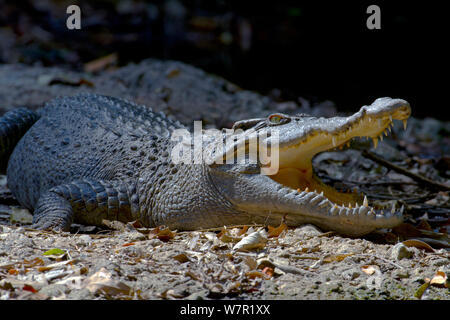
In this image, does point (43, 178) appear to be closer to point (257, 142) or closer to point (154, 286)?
point (257, 142)

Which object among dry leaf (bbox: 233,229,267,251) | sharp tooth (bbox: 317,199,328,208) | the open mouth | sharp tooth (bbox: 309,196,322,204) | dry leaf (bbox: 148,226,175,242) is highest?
the open mouth

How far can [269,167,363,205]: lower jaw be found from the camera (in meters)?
4.00

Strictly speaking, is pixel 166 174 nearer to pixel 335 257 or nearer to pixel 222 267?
pixel 222 267

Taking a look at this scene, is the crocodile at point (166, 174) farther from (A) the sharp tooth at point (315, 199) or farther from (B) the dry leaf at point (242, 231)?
(B) the dry leaf at point (242, 231)

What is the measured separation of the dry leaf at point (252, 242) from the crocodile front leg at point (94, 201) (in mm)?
1352

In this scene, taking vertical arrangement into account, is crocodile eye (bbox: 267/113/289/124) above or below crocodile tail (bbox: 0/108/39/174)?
above

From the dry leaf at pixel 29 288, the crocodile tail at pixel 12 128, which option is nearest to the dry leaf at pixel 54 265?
the dry leaf at pixel 29 288

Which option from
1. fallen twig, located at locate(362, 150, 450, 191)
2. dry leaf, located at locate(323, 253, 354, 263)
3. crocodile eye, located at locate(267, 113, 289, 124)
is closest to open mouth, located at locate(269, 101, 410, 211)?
crocodile eye, located at locate(267, 113, 289, 124)

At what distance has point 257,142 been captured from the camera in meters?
3.82

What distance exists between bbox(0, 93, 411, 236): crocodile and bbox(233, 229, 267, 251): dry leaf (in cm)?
34

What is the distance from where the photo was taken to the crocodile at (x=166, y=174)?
3523 millimetres

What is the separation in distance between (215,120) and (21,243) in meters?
4.93

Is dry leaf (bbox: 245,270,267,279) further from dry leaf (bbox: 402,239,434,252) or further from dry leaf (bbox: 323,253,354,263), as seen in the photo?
dry leaf (bbox: 402,239,434,252)
